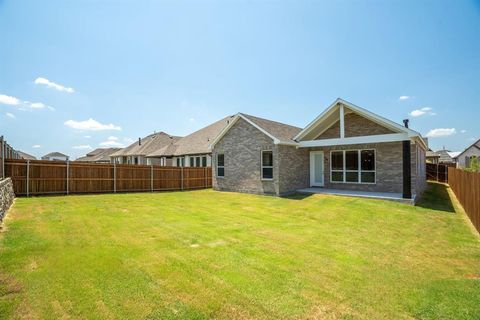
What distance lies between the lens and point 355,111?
14555 millimetres

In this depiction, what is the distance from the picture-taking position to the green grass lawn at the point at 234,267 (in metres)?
3.65

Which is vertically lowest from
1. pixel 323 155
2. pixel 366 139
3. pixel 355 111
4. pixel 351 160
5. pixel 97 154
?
pixel 351 160

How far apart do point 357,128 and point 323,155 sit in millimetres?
A: 2827

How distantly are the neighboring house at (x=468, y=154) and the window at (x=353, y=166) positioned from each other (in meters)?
42.5

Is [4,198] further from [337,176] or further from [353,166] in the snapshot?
[353,166]

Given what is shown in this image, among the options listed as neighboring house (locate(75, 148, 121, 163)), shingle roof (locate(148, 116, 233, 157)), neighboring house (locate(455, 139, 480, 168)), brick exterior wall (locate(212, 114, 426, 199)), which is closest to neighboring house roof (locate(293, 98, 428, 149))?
brick exterior wall (locate(212, 114, 426, 199))

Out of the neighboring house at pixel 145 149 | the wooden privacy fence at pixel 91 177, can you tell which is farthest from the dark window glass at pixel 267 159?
the neighboring house at pixel 145 149

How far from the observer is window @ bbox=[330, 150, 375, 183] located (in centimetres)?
1542

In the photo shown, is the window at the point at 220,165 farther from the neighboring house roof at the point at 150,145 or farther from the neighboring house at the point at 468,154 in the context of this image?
the neighboring house at the point at 468,154

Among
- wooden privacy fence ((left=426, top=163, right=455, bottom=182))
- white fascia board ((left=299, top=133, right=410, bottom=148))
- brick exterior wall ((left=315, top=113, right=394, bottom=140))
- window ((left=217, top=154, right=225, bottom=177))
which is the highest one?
brick exterior wall ((left=315, top=113, right=394, bottom=140))

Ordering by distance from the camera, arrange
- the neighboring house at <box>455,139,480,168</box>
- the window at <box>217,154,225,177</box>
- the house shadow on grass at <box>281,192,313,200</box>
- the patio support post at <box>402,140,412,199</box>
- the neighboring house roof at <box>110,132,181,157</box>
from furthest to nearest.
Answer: the neighboring house at <box>455,139,480,168</box>, the neighboring house roof at <box>110,132,181,157</box>, the window at <box>217,154,225,177</box>, the house shadow on grass at <box>281,192,313,200</box>, the patio support post at <box>402,140,412,199</box>

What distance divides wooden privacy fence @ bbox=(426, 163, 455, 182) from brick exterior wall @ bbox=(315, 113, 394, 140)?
17754 mm

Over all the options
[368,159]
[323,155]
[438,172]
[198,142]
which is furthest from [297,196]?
[438,172]

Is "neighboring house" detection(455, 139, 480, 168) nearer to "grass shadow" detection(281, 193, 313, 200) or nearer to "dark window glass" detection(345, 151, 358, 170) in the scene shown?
"dark window glass" detection(345, 151, 358, 170)
